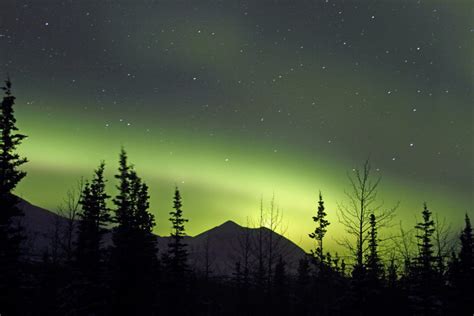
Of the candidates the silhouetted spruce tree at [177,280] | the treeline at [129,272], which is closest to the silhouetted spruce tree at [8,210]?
the treeline at [129,272]

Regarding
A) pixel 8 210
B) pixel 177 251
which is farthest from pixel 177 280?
pixel 8 210

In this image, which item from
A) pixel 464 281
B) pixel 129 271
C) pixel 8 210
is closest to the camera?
pixel 8 210

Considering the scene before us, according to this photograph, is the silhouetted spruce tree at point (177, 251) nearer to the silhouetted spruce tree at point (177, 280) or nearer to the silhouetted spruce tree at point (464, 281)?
the silhouetted spruce tree at point (177, 280)

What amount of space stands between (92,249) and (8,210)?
404 inches

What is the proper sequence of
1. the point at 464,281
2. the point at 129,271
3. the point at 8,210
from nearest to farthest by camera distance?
the point at 8,210 < the point at 129,271 < the point at 464,281

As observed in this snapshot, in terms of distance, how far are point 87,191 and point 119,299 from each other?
12.9m

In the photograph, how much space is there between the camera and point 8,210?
21281mm

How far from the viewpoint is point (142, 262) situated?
2911 centimetres

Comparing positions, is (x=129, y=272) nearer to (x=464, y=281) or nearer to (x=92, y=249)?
(x=92, y=249)

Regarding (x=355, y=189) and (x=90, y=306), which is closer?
(x=355, y=189)

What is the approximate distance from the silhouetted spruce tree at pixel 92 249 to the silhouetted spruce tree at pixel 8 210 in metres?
5.98

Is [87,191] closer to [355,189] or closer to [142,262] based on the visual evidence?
[142,262]

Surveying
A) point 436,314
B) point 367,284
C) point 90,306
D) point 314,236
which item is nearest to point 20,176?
point 90,306

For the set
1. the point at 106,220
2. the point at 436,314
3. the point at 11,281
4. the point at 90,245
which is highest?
the point at 106,220
